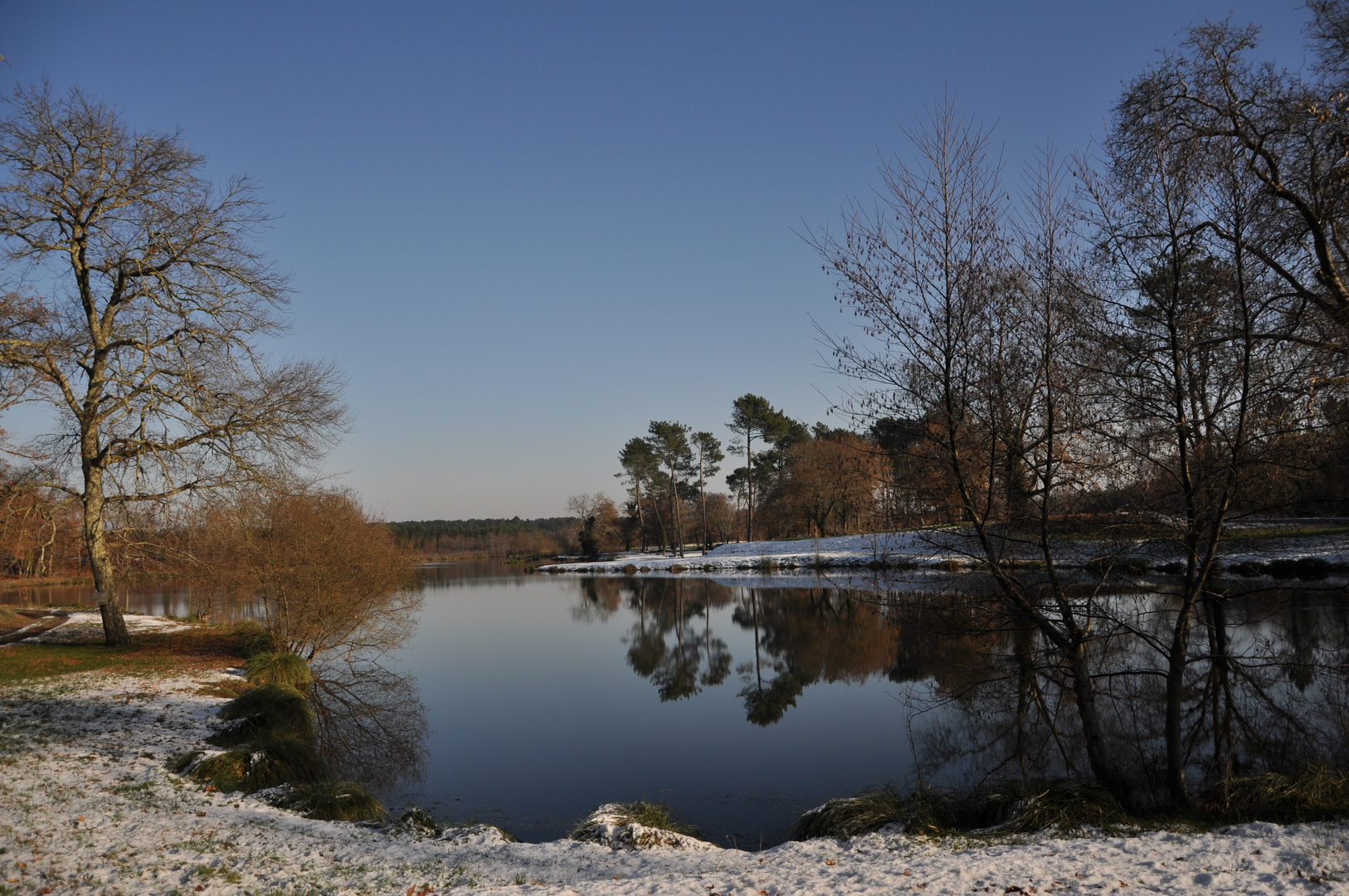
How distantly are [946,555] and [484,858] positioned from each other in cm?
548

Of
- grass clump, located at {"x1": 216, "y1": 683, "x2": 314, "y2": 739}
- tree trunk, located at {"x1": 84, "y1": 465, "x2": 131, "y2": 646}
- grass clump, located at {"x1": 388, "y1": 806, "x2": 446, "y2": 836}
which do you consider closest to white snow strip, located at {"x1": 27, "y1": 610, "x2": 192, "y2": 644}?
tree trunk, located at {"x1": 84, "y1": 465, "x2": 131, "y2": 646}

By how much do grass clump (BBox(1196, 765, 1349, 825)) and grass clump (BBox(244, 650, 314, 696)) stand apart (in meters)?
14.0

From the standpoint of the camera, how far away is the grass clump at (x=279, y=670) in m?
13.7

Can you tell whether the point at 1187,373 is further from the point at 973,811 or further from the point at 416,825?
the point at 416,825

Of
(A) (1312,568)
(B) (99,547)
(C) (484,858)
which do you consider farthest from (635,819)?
(A) (1312,568)

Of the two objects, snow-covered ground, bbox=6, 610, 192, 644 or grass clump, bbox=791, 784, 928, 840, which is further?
snow-covered ground, bbox=6, 610, 192, 644

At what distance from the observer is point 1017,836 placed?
6.21 m

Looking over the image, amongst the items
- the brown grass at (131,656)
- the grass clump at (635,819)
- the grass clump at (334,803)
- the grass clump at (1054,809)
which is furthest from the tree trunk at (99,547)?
the grass clump at (1054,809)

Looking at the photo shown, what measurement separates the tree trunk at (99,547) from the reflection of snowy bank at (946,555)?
14.2 m

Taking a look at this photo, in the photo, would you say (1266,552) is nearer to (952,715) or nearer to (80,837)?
(952,715)

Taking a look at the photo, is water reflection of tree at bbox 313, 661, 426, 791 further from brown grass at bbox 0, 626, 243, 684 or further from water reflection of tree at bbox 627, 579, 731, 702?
water reflection of tree at bbox 627, 579, 731, 702

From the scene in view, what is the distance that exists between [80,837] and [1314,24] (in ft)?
51.3

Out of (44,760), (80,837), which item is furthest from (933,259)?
(44,760)

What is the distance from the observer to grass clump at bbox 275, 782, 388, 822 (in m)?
7.54
